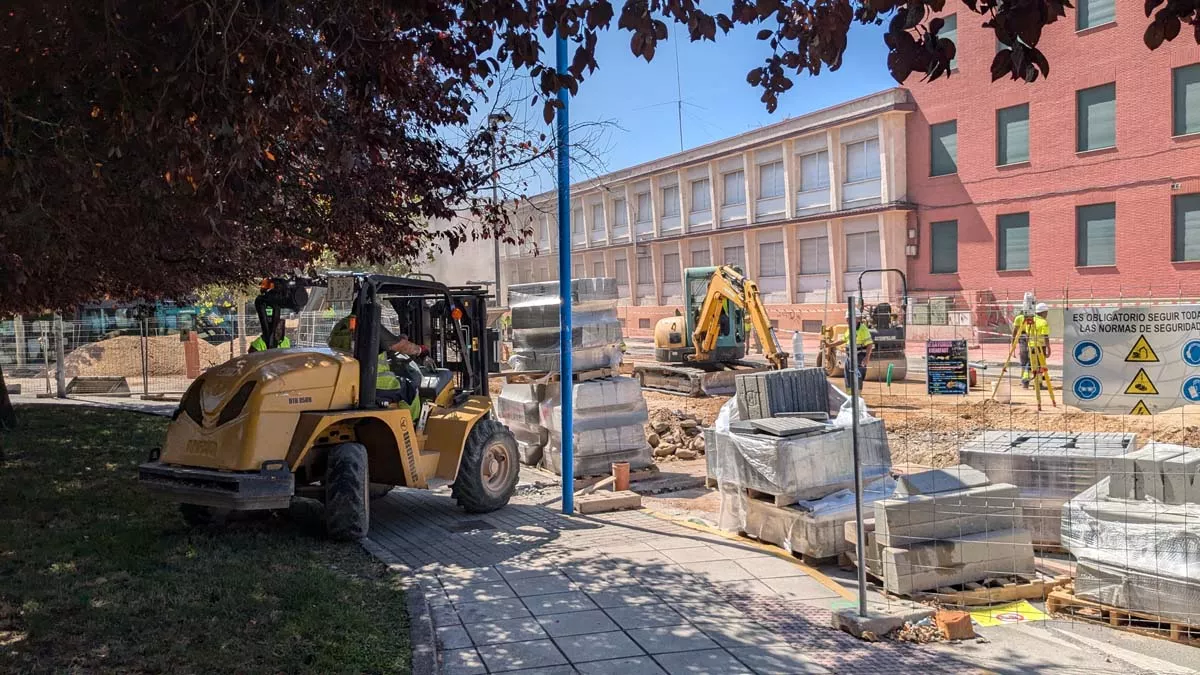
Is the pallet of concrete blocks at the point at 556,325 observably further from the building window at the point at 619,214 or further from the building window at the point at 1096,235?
the building window at the point at 619,214

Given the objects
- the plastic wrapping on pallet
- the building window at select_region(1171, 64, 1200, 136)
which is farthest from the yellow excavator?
the building window at select_region(1171, 64, 1200, 136)

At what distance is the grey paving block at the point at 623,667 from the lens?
4.90 meters

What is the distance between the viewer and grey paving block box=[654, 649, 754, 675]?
4906 millimetres

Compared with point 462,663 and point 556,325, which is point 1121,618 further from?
point 556,325

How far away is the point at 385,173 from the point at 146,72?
402 centimetres

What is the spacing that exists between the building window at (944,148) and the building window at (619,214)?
59.7 feet

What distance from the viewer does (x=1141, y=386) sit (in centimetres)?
640

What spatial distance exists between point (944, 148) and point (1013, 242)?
13.6 feet

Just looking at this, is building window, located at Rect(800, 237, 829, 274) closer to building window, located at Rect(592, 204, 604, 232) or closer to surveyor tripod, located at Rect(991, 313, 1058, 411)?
building window, located at Rect(592, 204, 604, 232)

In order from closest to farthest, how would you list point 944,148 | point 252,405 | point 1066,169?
point 252,405
point 1066,169
point 944,148

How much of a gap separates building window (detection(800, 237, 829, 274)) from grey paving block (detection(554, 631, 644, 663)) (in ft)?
102

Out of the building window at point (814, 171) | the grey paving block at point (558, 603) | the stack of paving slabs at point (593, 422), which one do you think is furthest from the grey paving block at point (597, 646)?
the building window at point (814, 171)

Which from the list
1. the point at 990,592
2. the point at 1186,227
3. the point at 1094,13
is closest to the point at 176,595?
the point at 990,592

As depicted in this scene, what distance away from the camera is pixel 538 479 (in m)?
11.2
